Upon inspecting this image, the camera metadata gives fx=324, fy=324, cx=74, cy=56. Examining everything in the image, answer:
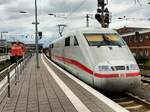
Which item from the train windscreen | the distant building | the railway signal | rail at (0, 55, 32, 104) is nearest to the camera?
rail at (0, 55, 32, 104)

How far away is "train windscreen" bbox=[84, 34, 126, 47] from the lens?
596 inches

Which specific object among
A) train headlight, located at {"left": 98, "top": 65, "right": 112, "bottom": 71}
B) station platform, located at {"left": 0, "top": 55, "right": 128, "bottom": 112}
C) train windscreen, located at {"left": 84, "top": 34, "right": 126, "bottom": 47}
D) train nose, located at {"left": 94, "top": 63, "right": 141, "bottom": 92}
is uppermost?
train windscreen, located at {"left": 84, "top": 34, "right": 126, "bottom": 47}

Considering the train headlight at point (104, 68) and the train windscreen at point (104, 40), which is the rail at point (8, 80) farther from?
the train windscreen at point (104, 40)

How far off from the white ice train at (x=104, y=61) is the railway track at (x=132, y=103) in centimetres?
58

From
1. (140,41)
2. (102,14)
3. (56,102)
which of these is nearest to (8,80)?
(56,102)

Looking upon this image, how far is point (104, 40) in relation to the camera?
607 inches

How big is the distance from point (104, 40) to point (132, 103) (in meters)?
3.63

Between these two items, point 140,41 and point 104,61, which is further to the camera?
point 140,41

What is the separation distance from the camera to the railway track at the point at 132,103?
12.0 m

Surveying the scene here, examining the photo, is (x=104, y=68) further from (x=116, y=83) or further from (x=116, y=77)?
(x=116, y=83)

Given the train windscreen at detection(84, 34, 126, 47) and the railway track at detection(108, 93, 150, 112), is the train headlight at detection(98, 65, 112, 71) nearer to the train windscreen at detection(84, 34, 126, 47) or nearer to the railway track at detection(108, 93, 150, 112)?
the railway track at detection(108, 93, 150, 112)

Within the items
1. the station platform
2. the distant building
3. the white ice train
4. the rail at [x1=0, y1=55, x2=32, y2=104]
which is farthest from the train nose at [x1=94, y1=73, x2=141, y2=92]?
the distant building

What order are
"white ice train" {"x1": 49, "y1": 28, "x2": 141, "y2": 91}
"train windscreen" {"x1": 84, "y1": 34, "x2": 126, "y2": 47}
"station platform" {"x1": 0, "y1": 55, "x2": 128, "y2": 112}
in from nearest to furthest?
1. "station platform" {"x1": 0, "y1": 55, "x2": 128, "y2": 112}
2. "white ice train" {"x1": 49, "y1": 28, "x2": 141, "y2": 91}
3. "train windscreen" {"x1": 84, "y1": 34, "x2": 126, "y2": 47}

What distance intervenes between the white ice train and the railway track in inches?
22.8
